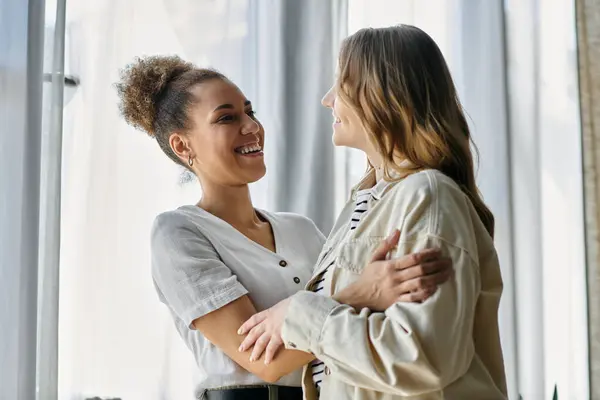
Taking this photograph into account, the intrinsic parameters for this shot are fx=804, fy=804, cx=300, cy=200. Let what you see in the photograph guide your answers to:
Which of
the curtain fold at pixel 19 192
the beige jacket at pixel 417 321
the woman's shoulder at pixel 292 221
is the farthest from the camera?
the woman's shoulder at pixel 292 221

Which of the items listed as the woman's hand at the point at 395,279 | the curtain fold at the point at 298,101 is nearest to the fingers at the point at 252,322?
the woman's hand at the point at 395,279

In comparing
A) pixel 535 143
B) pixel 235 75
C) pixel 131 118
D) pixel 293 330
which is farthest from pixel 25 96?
pixel 535 143

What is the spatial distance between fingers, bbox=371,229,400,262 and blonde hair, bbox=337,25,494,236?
153 mm

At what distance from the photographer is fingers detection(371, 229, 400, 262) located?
1409 millimetres

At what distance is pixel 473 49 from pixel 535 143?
14.7 inches

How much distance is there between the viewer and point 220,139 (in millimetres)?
1962

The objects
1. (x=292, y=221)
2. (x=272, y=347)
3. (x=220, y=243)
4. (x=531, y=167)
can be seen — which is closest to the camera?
(x=272, y=347)

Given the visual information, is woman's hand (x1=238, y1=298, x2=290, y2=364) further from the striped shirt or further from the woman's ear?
the woman's ear

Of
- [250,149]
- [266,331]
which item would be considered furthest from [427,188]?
[250,149]

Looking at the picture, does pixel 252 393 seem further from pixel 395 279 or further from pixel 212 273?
pixel 395 279

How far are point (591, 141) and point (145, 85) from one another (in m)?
1.19

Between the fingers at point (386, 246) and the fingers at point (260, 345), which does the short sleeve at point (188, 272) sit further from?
the fingers at point (386, 246)

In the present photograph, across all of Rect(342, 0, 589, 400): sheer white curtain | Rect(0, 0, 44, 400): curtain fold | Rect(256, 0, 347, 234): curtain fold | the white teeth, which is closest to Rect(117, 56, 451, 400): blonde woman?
the white teeth

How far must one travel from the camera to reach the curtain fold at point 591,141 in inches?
83.5
